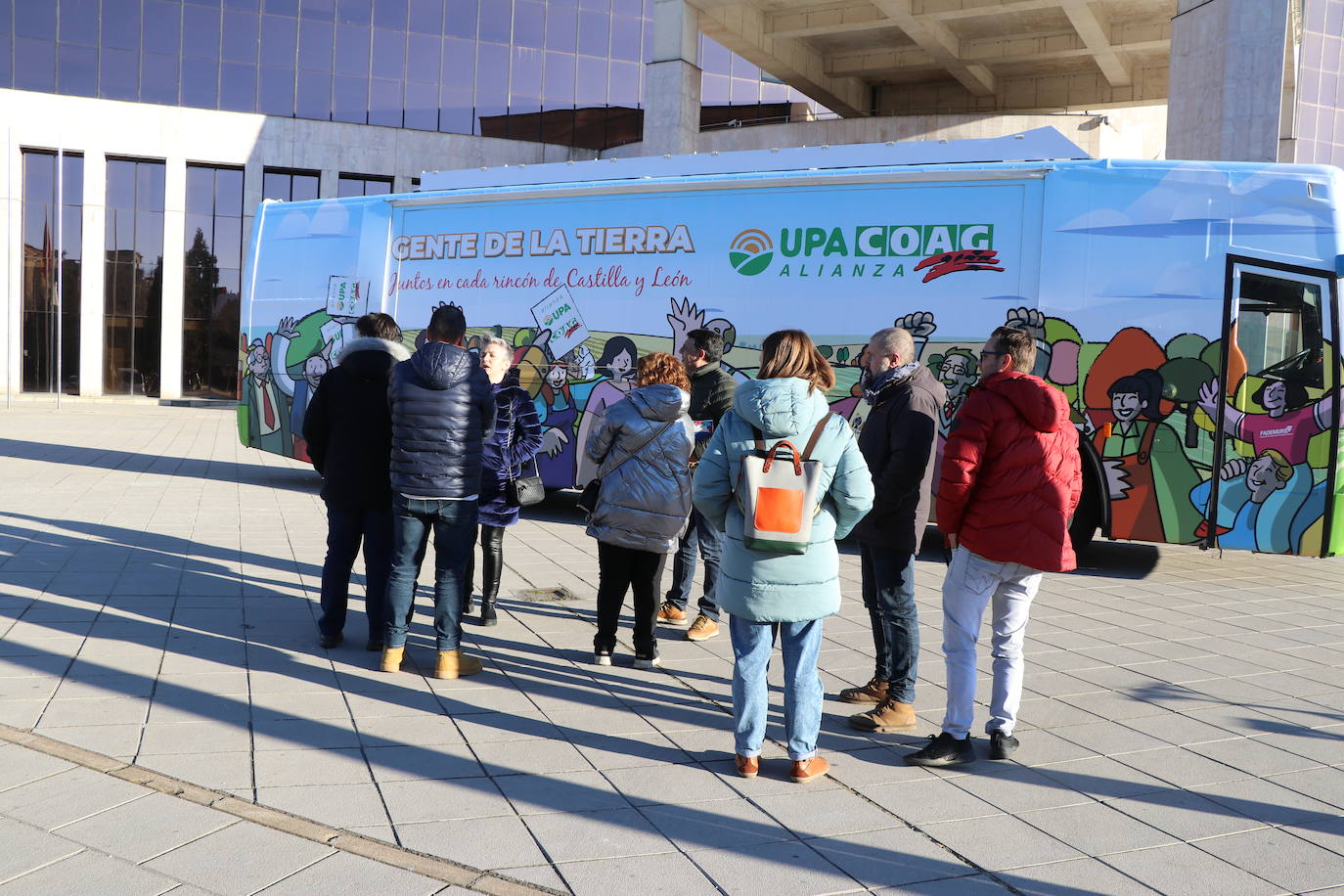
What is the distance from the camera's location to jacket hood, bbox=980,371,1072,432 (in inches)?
169

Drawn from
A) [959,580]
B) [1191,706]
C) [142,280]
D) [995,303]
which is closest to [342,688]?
[959,580]

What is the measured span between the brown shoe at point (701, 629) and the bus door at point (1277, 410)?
14.6 ft

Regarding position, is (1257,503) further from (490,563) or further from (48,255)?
(48,255)

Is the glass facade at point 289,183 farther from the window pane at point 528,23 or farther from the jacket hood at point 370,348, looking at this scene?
the jacket hood at point 370,348

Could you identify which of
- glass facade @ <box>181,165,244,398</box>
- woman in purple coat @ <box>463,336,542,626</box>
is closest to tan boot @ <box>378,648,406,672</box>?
woman in purple coat @ <box>463,336,542,626</box>

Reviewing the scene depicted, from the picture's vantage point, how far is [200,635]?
6074 millimetres

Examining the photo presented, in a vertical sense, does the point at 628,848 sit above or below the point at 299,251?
below

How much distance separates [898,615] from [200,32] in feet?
111

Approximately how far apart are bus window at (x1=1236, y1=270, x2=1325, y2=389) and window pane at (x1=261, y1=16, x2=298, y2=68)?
102 ft

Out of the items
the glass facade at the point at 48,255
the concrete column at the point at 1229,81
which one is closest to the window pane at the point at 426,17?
the glass facade at the point at 48,255

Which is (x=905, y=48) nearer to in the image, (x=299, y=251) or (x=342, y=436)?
(x=299, y=251)

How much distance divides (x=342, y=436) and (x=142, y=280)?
30508mm

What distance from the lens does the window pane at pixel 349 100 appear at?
1325 inches

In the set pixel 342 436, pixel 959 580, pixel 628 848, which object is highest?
pixel 342 436
